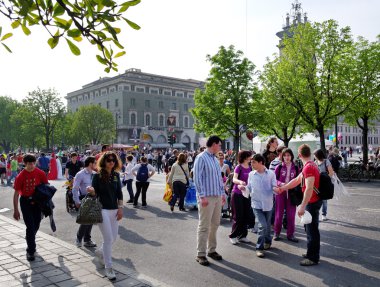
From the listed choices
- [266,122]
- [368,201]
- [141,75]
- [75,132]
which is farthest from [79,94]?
[368,201]

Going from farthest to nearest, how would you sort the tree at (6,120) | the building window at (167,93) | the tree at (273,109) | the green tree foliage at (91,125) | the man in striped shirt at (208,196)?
the building window at (167,93) < the tree at (6,120) < the green tree foliage at (91,125) < the tree at (273,109) < the man in striped shirt at (208,196)

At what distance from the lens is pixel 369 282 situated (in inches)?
189

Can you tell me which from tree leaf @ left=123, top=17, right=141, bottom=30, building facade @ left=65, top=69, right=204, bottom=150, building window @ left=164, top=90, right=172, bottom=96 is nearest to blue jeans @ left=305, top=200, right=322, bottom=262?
tree leaf @ left=123, top=17, right=141, bottom=30

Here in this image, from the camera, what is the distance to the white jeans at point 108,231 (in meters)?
5.06

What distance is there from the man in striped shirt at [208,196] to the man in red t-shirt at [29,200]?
2.70 m

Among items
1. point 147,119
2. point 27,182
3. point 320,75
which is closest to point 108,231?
point 27,182

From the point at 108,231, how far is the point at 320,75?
20041 mm

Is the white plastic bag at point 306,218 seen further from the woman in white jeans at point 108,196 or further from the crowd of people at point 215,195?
the woman in white jeans at point 108,196

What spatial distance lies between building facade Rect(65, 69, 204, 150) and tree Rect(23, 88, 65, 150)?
1278cm

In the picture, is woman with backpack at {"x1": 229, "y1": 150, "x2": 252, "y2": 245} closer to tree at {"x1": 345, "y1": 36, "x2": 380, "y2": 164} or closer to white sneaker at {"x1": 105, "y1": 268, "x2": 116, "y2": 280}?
white sneaker at {"x1": 105, "y1": 268, "x2": 116, "y2": 280}

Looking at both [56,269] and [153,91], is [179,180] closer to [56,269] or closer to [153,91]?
[56,269]

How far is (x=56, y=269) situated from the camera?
5.32m

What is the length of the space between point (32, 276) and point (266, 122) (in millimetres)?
23078

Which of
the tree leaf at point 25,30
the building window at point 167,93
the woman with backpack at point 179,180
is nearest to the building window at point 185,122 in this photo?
the building window at point 167,93
